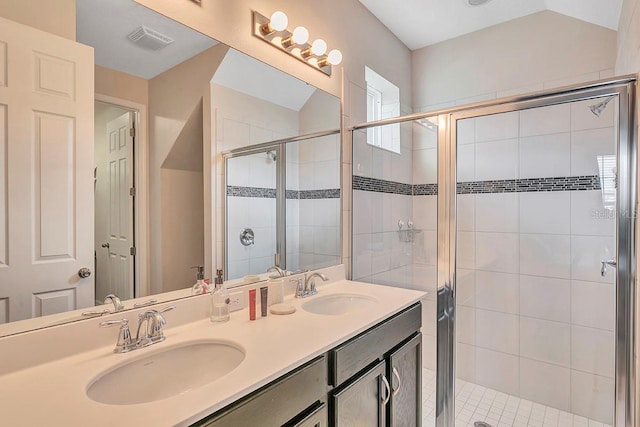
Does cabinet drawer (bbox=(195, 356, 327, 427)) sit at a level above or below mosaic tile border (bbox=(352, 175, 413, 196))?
below

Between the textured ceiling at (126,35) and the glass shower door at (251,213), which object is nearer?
the textured ceiling at (126,35)

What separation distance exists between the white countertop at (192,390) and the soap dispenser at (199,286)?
100mm

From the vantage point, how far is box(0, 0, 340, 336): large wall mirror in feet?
3.09

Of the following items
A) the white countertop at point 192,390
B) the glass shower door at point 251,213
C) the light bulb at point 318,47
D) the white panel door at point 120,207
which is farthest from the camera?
the light bulb at point 318,47

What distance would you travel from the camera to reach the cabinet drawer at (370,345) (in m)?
1.16

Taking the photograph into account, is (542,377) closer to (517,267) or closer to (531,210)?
(517,267)

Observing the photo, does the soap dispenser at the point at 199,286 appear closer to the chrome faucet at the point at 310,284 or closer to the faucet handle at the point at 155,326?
the faucet handle at the point at 155,326

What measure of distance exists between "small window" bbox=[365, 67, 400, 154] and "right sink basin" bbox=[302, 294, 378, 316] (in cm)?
109

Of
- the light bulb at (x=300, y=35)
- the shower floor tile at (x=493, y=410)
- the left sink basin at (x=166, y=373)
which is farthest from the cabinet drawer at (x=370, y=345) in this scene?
the light bulb at (x=300, y=35)

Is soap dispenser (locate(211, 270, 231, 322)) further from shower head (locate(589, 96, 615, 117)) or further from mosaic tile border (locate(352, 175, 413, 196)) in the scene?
shower head (locate(589, 96, 615, 117))

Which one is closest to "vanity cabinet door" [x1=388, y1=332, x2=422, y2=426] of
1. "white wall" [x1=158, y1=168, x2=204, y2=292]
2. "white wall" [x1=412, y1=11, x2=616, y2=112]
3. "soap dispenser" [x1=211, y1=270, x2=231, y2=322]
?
"soap dispenser" [x1=211, y1=270, x2=231, y2=322]

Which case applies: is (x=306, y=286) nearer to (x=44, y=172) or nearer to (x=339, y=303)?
(x=339, y=303)

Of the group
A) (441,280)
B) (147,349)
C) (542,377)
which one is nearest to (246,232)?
(147,349)

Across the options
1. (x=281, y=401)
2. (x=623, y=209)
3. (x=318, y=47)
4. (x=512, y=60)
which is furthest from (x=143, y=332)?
(x=512, y=60)
